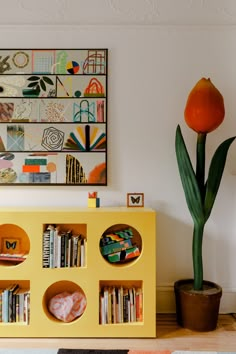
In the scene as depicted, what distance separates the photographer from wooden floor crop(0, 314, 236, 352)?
192cm

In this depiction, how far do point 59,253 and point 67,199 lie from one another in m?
0.47

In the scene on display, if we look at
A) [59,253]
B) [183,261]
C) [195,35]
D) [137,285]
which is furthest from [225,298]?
[195,35]

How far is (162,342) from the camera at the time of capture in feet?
6.51

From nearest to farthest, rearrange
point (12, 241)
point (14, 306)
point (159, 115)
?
point (14, 306), point (12, 241), point (159, 115)

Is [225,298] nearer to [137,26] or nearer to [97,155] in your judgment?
[97,155]

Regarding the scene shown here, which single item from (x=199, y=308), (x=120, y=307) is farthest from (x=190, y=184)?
(x=120, y=307)

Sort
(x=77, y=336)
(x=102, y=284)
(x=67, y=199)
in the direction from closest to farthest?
(x=77, y=336) < (x=102, y=284) < (x=67, y=199)

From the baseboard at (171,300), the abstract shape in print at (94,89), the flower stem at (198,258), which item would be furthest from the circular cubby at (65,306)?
the abstract shape in print at (94,89)

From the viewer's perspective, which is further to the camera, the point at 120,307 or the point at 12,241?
the point at 12,241

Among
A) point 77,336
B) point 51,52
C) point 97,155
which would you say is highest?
point 51,52

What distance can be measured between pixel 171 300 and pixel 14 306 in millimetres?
1122

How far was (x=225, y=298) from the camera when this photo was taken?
7.91 ft

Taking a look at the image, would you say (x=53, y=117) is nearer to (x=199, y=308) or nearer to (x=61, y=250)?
(x=61, y=250)

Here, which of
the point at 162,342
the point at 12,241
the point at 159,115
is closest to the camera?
the point at 162,342
